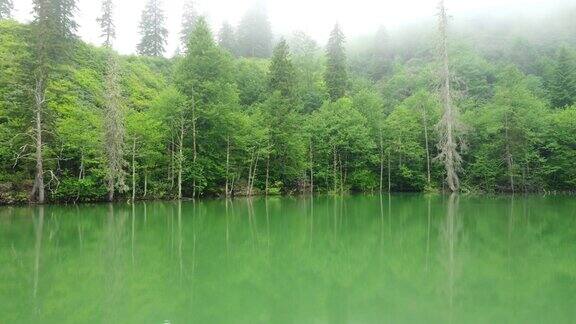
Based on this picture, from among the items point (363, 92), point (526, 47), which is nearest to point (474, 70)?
point (526, 47)

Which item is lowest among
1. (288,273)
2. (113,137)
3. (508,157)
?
(288,273)

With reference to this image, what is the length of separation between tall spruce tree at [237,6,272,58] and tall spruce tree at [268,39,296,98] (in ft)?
102

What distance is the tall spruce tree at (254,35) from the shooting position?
248 feet

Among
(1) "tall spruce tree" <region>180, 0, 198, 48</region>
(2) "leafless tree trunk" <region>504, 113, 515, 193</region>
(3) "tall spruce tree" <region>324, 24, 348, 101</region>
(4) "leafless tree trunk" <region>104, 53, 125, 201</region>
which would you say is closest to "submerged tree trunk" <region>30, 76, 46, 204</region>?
(4) "leafless tree trunk" <region>104, 53, 125, 201</region>

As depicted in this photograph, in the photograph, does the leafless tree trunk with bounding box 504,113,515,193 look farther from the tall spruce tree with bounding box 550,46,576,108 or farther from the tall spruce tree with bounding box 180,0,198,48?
the tall spruce tree with bounding box 180,0,198,48

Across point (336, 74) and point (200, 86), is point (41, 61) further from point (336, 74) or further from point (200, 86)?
point (336, 74)

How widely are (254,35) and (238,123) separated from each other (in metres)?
43.3

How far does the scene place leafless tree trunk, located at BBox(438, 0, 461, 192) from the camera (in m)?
40.2

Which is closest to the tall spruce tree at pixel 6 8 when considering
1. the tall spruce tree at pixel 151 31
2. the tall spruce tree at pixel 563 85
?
the tall spruce tree at pixel 151 31

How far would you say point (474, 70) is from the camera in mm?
65625

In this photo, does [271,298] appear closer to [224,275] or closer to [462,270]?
[224,275]

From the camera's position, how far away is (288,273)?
29.5 feet

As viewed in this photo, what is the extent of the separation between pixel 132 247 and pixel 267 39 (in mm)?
70527

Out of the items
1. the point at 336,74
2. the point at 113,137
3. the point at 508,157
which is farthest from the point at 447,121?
the point at 113,137
